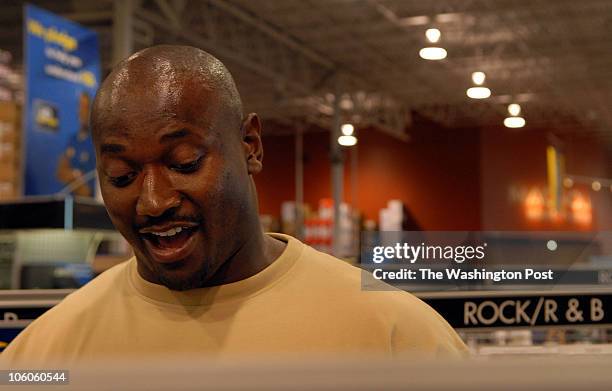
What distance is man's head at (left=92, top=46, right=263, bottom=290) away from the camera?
0.60 meters

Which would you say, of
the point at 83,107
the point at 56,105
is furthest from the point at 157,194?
the point at 83,107

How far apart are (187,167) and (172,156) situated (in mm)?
14

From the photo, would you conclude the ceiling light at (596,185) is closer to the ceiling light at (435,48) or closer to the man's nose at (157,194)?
the ceiling light at (435,48)

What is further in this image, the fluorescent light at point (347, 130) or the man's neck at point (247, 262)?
the fluorescent light at point (347, 130)

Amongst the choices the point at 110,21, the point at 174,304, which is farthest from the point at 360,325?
the point at 110,21

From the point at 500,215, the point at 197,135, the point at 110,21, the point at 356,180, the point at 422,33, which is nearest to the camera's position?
the point at 197,135

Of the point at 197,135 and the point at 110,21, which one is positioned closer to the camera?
the point at 197,135

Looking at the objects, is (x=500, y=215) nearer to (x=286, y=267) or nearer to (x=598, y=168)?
(x=598, y=168)

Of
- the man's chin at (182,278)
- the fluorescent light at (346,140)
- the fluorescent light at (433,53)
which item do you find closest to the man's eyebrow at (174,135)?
the man's chin at (182,278)

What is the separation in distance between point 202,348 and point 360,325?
13cm

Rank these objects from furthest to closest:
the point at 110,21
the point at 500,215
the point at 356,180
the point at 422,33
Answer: the point at 356,180, the point at 500,215, the point at 422,33, the point at 110,21

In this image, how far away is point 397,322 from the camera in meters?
0.68

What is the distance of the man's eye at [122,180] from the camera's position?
2.02ft

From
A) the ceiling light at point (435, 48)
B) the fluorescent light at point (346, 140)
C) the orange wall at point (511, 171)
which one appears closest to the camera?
the ceiling light at point (435, 48)
